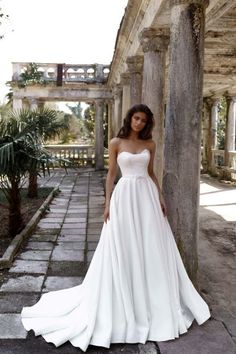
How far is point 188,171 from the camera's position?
14.6 ft

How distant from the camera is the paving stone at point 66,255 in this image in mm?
5898

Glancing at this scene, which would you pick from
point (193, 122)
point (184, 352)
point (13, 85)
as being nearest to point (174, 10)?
point (193, 122)

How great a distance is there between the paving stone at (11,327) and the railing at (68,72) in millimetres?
16300

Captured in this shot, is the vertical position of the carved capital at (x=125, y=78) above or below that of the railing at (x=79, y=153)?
above

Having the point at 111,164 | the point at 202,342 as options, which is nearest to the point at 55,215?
the point at 111,164

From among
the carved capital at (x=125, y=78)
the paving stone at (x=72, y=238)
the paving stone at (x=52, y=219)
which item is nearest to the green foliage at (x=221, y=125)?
the carved capital at (x=125, y=78)

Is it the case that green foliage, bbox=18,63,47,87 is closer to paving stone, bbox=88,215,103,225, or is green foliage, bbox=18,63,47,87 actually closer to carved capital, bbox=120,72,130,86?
carved capital, bbox=120,72,130,86

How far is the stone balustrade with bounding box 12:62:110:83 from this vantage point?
1928cm

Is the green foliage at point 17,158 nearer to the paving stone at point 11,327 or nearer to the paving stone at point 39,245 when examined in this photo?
the paving stone at point 39,245

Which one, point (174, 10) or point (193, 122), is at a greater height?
point (174, 10)

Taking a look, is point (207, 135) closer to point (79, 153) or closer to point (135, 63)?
point (79, 153)

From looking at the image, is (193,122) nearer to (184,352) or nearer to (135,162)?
(135,162)

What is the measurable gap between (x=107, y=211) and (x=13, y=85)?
16.6 metres

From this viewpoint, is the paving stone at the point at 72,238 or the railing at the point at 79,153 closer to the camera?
the paving stone at the point at 72,238
